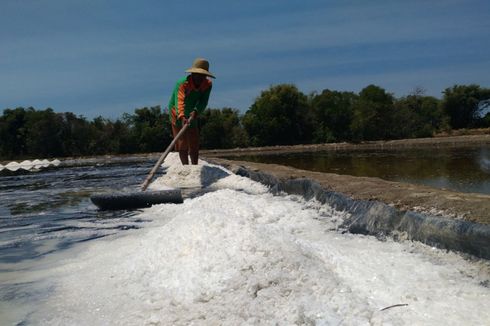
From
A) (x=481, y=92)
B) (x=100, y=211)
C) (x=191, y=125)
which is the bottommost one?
(x=100, y=211)

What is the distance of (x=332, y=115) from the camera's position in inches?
1503

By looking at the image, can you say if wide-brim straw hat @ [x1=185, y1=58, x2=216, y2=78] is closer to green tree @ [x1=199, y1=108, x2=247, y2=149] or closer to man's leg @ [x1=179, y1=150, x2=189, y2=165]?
man's leg @ [x1=179, y1=150, x2=189, y2=165]

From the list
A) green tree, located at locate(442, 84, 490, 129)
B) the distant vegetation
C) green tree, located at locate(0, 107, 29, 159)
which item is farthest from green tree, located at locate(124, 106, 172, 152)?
green tree, located at locate(442, 84, 490, 129)

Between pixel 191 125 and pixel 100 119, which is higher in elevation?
pixel 100 119

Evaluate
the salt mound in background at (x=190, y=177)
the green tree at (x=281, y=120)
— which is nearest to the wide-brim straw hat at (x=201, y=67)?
the salt mound in background at (x=190, y=177)

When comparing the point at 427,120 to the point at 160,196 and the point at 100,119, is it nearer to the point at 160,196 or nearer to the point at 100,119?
the point at 100,119

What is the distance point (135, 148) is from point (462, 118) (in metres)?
30.5

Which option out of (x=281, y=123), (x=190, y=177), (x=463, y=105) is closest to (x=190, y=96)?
(x=190, y=177)

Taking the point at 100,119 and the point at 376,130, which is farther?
the point at 100,119

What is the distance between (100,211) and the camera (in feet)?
15.3

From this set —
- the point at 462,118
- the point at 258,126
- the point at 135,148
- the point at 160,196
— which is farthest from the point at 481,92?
the point at 160,196

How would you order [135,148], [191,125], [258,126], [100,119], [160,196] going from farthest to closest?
[100,119]
[135,148]
[258,126]
[191,125]
[160,196]

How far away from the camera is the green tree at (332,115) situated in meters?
36.8

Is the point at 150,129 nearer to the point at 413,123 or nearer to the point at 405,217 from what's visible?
the point at 413,123
